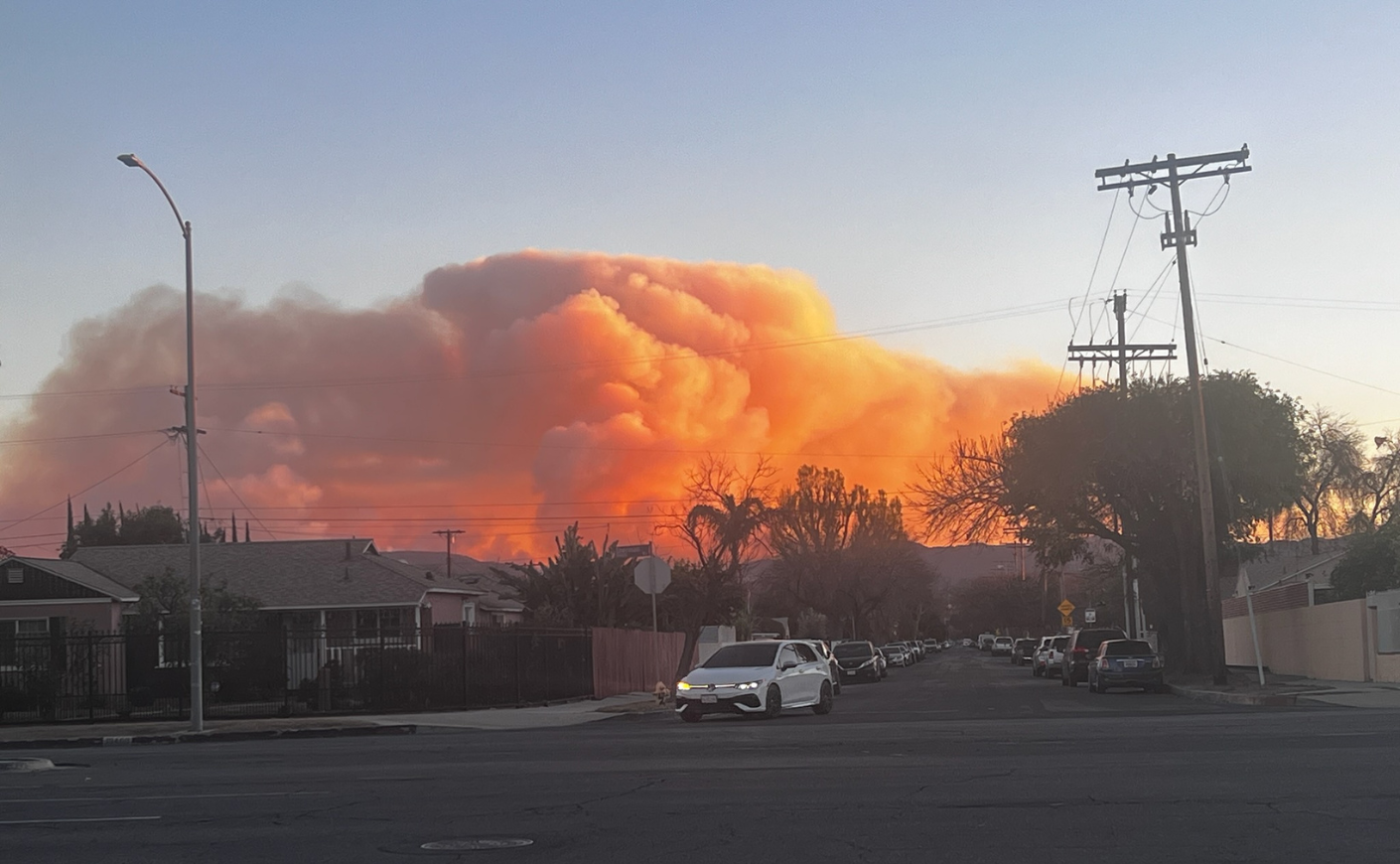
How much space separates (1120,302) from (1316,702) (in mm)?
23853

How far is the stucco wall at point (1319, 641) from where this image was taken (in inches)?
1414

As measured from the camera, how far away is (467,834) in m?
10.9

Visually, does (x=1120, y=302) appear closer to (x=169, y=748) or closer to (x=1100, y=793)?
(x=169, y=748)

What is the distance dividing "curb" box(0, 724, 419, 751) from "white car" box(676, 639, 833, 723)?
5.30m

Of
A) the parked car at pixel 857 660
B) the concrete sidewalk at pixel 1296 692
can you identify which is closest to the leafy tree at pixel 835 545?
the parked car at pixel 857 660

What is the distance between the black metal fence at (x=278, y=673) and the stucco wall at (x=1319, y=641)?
20980 millimetres

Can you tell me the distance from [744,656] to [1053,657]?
100ft

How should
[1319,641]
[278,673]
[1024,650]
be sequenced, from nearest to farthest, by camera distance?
[278,673] → [1319,641] → [1024,650]

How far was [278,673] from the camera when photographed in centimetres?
3334

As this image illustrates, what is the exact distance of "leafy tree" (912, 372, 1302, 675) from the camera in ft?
136

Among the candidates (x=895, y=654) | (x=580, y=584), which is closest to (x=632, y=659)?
(x=580, y=584)

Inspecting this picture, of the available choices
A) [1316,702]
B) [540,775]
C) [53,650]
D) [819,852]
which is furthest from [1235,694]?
[53,650]

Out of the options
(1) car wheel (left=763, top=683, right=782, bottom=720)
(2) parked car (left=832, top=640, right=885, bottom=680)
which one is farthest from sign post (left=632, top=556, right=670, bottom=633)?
(2) parked car (left=832, top=640, right=885, bottom=680)

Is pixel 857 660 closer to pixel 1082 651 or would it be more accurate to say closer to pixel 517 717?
pixel 1082 651
